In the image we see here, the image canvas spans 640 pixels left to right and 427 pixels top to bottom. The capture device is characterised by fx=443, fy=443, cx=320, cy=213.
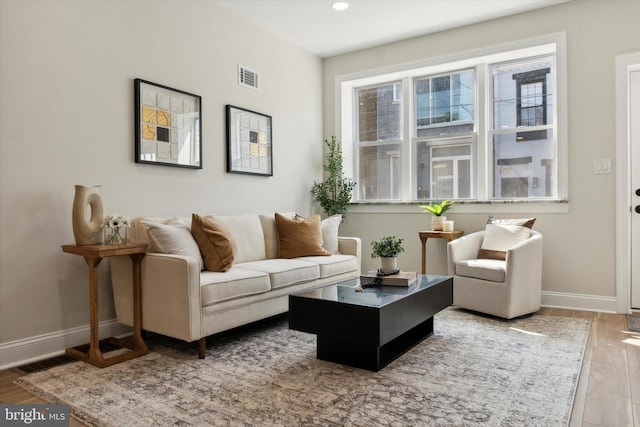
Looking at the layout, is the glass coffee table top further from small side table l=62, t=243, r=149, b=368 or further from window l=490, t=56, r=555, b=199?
window l=490, t=56, r=555, b=199

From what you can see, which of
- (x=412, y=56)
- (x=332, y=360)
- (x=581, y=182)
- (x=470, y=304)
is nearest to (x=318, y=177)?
(x=412, y=56)

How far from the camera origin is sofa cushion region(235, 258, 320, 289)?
3229 mm

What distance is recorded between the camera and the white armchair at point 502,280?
3.51 metres

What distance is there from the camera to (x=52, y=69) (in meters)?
2.85

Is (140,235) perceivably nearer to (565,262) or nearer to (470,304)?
(470,304)

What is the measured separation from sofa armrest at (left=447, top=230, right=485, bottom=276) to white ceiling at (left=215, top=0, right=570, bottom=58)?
2122mm

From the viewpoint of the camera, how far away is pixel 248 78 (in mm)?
4422

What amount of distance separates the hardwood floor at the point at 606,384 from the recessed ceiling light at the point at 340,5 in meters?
3.38

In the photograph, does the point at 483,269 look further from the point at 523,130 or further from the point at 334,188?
the point at 334,188

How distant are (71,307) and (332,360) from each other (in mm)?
1786

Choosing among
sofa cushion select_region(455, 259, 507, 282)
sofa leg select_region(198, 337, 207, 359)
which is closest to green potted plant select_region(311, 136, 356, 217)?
sofa cushion select_region(455, 259, 507, 282)

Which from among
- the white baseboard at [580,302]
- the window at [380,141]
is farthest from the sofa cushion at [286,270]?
the white baseboard at [580,302]

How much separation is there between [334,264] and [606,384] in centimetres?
210

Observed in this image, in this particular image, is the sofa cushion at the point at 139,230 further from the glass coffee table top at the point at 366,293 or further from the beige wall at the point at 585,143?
the beige wall at the point at 585,143
